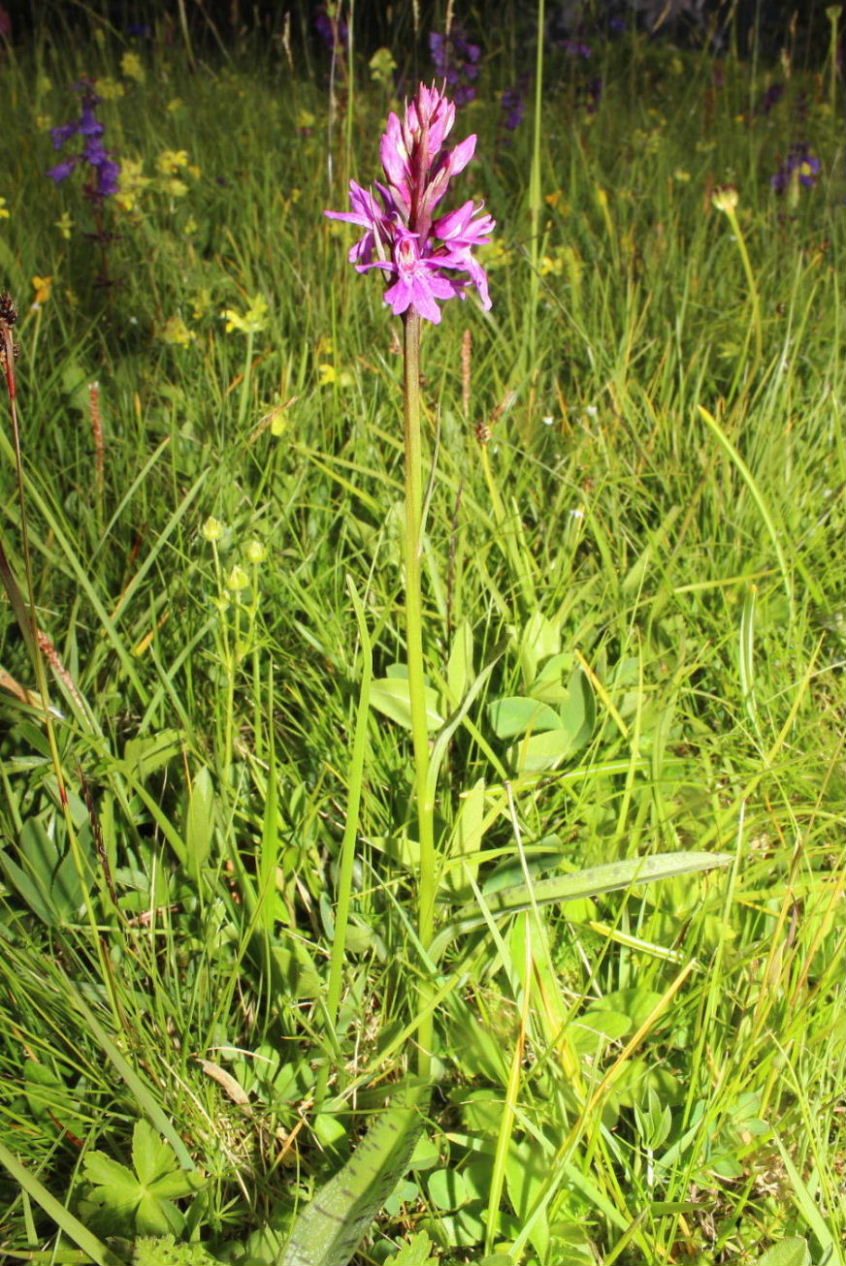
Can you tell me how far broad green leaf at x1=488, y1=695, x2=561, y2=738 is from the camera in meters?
1.18

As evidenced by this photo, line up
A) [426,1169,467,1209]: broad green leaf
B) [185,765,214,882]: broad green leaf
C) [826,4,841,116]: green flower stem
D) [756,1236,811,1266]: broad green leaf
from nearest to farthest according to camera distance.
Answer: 1. [756,1236,811,1266]: broad green leaf
2. [426,1169,467,1209]: broad green leaf
3. [185,765,214,882]: broad green leaf
4. [826,4,841,116]: green flower stem

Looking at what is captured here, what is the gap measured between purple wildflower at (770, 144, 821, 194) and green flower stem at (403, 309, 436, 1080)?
2.18 metres

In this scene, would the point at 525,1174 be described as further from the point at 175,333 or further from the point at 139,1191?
the point at 175,333

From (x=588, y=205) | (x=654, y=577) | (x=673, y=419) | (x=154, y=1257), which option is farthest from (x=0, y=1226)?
(x=588, y=205)

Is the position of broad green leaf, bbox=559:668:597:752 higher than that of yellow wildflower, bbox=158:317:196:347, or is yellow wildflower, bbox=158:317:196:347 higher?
yellow wildflower, bbox=158:317:196:347

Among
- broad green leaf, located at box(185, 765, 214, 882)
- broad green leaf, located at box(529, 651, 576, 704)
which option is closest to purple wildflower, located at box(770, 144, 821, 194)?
broad green leaf, located at box(529, 651, 576, 704)

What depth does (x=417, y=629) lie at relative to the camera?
757mm

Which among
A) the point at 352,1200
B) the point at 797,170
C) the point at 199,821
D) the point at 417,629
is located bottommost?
the point at 352,1200

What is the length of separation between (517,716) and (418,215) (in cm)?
63

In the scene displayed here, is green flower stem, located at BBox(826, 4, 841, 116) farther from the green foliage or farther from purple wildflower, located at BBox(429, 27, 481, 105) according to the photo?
the green foliage

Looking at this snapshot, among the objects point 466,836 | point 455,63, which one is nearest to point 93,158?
point 455,63

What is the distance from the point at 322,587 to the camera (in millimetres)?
1387

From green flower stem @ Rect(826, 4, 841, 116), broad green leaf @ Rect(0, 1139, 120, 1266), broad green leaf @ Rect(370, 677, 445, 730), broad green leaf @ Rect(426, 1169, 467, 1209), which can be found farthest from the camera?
green flower stem @ Rect(826, 4, 841, 116)

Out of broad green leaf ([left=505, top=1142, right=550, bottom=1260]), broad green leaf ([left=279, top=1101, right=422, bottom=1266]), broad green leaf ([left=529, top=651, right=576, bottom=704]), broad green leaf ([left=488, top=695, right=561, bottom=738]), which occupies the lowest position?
broad green leaf ([left=505, top=1142, right=550, bottom=1260])
